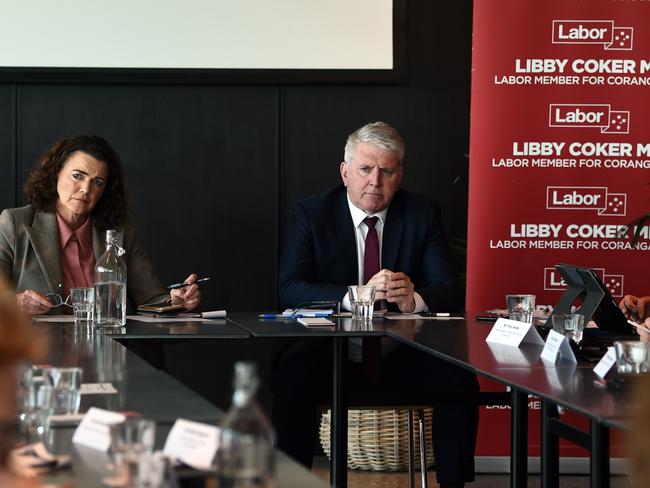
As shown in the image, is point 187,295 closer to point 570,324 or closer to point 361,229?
point 361,229

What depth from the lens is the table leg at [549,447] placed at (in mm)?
2500

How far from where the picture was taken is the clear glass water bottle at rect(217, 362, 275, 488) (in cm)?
112

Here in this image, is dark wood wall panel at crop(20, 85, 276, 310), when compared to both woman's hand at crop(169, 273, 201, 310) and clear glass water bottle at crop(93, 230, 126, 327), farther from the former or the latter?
clear glass water bottle at crop(93, 230, 126, 327)

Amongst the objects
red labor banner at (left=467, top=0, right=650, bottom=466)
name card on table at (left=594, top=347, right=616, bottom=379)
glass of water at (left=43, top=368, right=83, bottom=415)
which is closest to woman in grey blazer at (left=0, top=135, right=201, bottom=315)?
red labor banner at (left=467, top=0, right=650, bottom=466)

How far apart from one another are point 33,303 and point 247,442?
8.40ft

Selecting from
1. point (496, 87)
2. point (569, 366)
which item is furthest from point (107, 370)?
point (496, 87)

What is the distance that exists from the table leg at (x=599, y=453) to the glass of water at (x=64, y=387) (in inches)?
40.7

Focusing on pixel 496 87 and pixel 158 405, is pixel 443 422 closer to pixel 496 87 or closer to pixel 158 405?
pixel 496 87

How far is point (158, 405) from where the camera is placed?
72.5 inches

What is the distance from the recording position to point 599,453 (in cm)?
213

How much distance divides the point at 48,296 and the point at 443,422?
60.3 inches

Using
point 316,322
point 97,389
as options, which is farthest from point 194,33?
point 97,389

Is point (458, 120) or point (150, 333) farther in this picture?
point (458, 120)

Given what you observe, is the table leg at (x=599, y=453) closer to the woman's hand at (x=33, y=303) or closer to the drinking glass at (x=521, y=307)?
the drinking glass at (x=521, y=307)
